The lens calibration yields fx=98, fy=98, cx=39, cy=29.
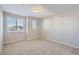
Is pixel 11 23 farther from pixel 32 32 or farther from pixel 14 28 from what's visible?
pixel 32 32

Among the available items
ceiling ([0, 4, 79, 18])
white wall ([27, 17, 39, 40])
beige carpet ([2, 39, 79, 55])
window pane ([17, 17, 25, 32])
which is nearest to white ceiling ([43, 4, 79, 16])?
ceiling ([0, 4, 79, 18])

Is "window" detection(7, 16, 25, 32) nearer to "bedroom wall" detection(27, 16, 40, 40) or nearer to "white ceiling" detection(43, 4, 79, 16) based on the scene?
"bedroom wall" detection(27, 16, 40, 40)

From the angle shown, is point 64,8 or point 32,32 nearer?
point 64,8

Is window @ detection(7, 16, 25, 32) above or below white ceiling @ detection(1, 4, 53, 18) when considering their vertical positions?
below

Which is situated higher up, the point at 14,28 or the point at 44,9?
the point at 44,9

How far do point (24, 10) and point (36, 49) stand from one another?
2.68ft

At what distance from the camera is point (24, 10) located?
197 centimetres

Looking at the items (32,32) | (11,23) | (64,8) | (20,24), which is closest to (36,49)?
(32,32)

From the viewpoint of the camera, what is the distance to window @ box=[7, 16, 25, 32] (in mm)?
1937

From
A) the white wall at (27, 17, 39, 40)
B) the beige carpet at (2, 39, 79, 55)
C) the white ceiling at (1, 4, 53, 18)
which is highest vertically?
the white ceiling at (1, 4, 53, 18)

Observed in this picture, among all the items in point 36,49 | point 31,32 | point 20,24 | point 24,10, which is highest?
point 24,10

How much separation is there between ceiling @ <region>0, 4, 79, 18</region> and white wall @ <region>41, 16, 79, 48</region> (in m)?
0.10

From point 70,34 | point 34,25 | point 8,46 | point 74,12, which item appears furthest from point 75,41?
point 8,46
